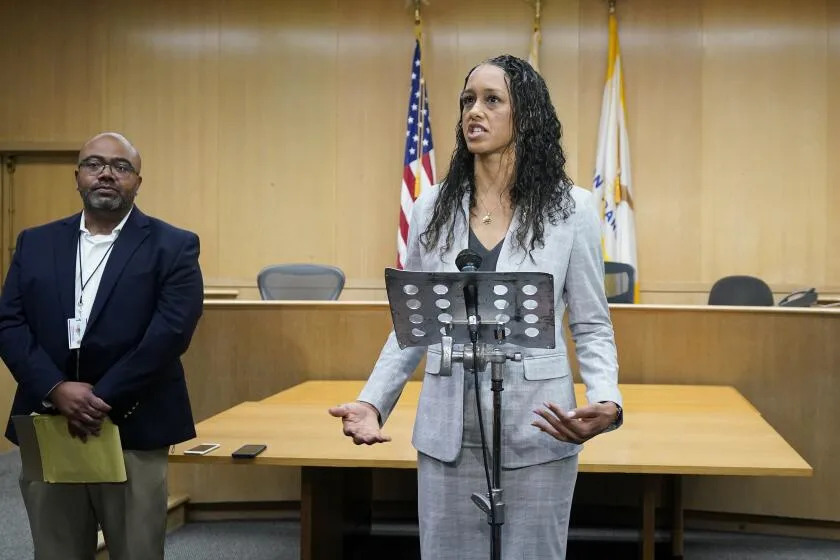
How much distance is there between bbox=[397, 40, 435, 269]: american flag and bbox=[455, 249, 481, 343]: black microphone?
5609mm

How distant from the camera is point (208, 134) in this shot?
749 cm

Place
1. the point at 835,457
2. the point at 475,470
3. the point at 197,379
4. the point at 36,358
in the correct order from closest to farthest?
the point at 475,470 < the point at 36,358 < the point at 835,457 < the point at 197,379

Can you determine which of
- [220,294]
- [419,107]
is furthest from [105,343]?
[419,107]

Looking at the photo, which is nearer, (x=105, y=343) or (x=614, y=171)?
(x=105, y=343)

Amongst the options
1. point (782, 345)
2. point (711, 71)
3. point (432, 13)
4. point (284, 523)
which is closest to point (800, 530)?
point (782, 345)

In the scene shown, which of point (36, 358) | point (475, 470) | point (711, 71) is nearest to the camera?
point (475, 470)

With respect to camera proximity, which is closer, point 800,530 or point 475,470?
point 475,470

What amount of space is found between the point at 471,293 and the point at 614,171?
5880mm

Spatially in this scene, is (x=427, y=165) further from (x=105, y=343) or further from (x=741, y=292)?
(x=105, y=343)

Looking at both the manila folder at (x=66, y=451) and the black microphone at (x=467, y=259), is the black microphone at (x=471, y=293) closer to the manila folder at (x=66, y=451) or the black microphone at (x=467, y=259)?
the black microphone at (x=467, y=259)

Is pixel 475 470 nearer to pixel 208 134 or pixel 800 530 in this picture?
pixel 800 530

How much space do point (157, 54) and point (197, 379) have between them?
169 inches

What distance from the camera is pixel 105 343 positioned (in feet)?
7.63

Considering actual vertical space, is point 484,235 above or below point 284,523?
above
